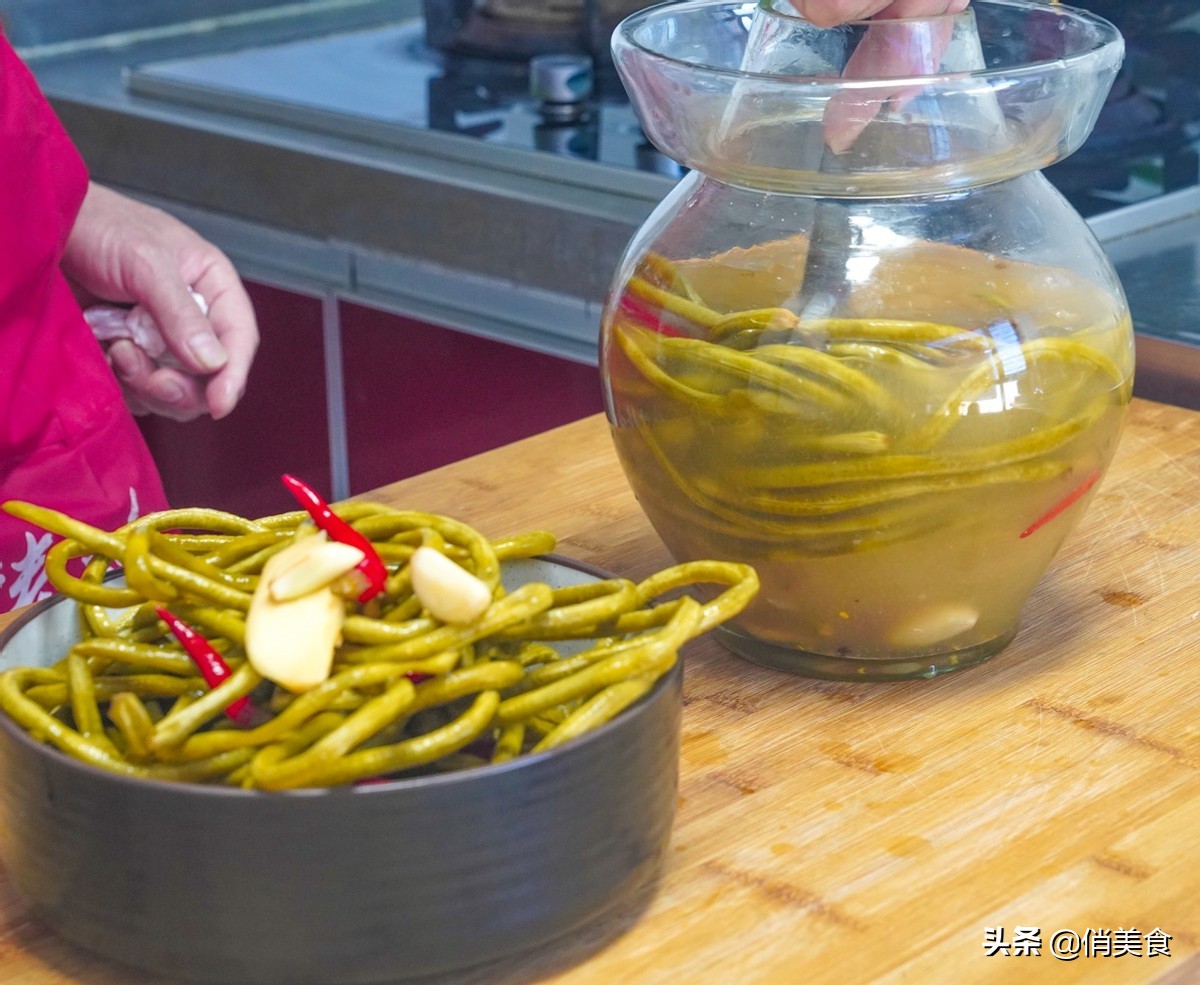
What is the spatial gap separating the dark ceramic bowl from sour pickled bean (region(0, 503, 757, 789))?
1 cm

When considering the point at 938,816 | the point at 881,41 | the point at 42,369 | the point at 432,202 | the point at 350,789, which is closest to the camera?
the point at 350,789

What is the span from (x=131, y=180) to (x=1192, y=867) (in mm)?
1411

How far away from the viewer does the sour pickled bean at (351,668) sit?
1.53 ft

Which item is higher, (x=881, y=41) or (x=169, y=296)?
(x=881, y=41)

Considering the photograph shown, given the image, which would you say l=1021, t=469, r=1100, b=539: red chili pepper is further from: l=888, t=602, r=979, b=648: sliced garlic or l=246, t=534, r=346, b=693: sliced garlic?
l=246, t=534, r=346, b=693: sliced garlic

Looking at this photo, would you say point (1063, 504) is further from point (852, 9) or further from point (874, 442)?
point (852, 9)

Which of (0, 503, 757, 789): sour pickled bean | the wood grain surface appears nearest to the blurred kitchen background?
the wood grain surface

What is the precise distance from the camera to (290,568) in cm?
48

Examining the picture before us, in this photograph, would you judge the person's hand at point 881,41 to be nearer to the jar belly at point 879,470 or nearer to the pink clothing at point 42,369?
the jar belly at point 879,470

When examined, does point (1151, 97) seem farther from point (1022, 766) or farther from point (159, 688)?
point (159, 688)

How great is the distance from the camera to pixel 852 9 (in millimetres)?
628

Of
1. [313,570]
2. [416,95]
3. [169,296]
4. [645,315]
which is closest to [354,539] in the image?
[313,570]

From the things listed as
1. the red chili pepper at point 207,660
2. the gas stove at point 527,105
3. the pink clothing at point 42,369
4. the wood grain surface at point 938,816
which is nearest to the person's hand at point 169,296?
the pink clothing at point 42,369

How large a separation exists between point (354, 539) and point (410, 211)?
976 millimetres
